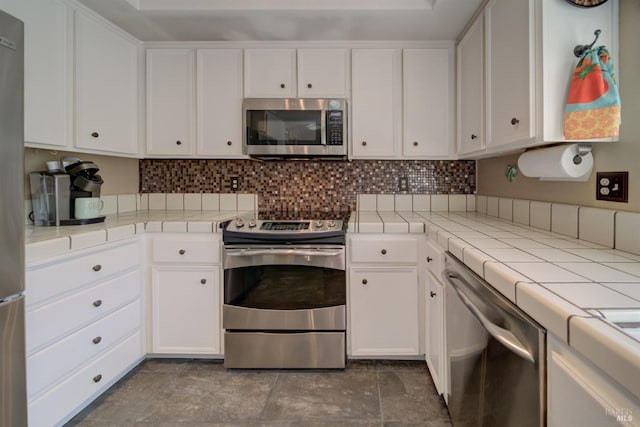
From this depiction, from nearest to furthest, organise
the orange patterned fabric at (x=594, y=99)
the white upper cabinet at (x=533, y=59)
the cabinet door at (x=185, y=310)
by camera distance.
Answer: the orange patterned fabric at (x=594, y=99), the white upper cabinet at (x=533, y=59), the cabinet door at (x=185, y=310)

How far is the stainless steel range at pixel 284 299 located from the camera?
1971 mm

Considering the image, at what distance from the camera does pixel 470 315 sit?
3.80 feet

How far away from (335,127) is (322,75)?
42cm

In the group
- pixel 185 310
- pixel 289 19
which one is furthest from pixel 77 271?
pixel 289 19

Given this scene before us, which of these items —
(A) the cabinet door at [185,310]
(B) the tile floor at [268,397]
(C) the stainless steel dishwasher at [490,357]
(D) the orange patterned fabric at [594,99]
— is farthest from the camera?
(A) the cabinet door at [185,310]

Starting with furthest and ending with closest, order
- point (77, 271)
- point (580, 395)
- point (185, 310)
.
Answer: point (185, 310), point (77, 271), point (580, 395)

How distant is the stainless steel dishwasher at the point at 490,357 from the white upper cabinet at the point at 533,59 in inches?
25.8

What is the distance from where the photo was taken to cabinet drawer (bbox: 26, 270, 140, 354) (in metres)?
1.36

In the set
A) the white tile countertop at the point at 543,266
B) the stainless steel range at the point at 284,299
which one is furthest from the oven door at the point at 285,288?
the white tile countertop at the point at 543,266

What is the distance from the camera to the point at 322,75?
2412 mm

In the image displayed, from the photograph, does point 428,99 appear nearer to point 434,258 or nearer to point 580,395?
point 434,258

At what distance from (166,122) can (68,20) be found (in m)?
0.76

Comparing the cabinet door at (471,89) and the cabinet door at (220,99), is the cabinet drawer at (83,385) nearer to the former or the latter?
the cabinet door at (220,99)

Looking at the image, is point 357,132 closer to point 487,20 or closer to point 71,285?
point 487,20
